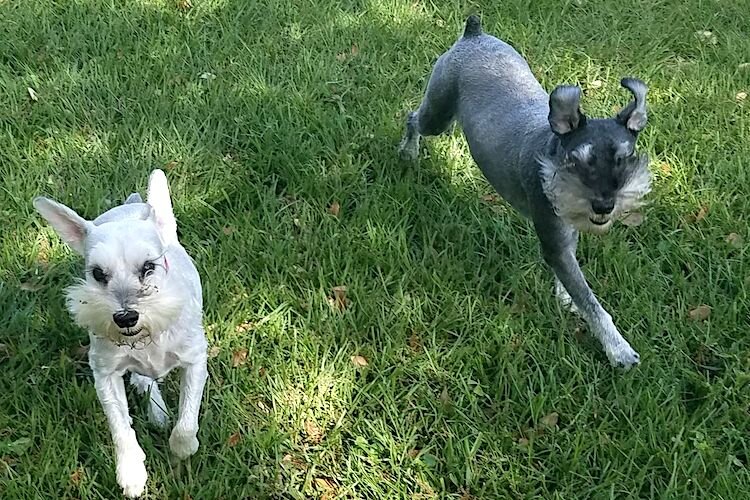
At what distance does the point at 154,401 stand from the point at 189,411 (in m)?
0.40

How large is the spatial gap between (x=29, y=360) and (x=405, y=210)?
6.67 ft

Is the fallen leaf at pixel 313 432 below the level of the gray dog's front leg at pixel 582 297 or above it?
below

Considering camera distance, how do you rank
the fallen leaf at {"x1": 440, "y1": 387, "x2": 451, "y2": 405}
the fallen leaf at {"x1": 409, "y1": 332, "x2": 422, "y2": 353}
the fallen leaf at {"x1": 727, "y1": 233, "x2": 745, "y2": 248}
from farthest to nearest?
the fallen leaf at {"x1": 727, "y1": 233, "x2": 745, "y2": 248} < the fallen leaf at {"x1": 409, "y1": 332, "x2": 422, "y2": 353} < the fallen leaf at {"x1": 440, "y1": 387, "x2": 451, "y2": 405}

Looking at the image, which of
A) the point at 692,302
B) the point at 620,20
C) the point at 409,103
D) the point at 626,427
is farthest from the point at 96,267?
the point at 620,20

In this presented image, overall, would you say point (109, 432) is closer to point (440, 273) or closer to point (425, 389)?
point (425, 389)

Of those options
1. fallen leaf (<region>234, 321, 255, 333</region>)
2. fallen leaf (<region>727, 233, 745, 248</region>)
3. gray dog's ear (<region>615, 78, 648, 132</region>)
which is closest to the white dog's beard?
fallen leaf (<region>234, 321, 255, 333</region>)

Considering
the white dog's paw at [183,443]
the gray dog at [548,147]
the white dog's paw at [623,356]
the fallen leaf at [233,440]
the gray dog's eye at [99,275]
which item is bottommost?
the fallen leaf at [233,440]

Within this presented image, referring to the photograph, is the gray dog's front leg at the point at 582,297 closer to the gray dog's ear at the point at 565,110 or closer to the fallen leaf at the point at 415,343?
the gray dog's ear at the point at 565,110

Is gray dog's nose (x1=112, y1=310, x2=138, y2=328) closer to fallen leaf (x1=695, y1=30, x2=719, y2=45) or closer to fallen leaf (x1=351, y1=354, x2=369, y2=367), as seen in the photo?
fallen leaf (x1=351, y1=354, x2=369, y2=367)

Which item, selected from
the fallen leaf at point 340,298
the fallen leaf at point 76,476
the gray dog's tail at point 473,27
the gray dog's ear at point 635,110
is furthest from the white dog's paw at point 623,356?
the fallen leaf at point 76,476

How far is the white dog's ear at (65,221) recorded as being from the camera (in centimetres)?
271

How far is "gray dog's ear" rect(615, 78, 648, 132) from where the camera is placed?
3211mm

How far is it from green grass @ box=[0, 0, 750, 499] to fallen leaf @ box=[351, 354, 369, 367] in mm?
25

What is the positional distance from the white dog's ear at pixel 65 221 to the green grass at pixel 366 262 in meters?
0.85
